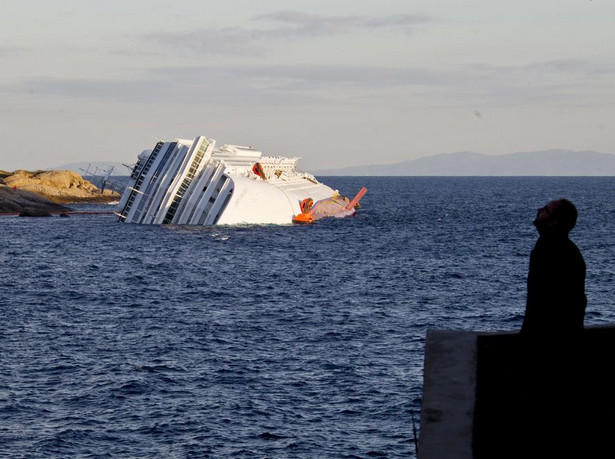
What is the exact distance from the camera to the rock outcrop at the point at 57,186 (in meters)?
149

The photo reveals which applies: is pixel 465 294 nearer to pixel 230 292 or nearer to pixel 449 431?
pixel 230 292

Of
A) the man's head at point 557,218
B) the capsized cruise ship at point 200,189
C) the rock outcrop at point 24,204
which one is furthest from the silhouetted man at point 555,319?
the rock outcrop at point 24,204

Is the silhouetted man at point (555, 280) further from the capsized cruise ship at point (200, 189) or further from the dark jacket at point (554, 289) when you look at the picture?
the capsized cruise ship at point (200, 189)

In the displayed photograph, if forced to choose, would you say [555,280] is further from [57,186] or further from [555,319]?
[57,186]

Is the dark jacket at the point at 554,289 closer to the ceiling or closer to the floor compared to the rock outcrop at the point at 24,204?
closer to the ceiling

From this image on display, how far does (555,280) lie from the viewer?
969cm

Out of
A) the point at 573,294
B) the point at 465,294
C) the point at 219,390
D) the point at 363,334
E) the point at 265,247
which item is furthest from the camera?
the point at 265,247

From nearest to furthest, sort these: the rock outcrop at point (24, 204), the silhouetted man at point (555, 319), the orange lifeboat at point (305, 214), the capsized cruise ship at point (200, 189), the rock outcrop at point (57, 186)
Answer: the silhouetted man at point (555, 319) → the capsized cruise ship at point (200, 189) → the orange lifeboat at point (305, 214) → the rock outcrop at point (24, 204) → the rock outcrop at point (57, 186)

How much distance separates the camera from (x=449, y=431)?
32.1 ft

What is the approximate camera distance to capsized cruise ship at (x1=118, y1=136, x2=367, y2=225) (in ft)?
301

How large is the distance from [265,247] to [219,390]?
1964 inches

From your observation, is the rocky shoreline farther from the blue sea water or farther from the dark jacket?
the dark jacket

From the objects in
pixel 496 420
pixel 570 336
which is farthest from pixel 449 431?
pixel 570 336

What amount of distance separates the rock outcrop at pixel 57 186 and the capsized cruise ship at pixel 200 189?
51.4m
